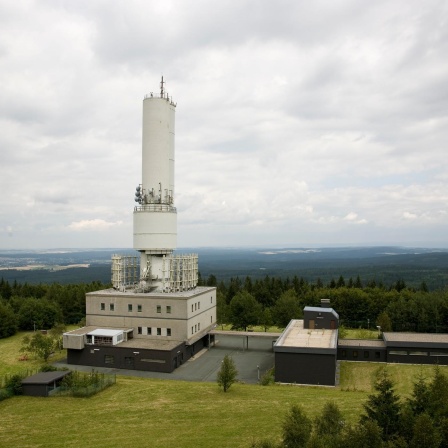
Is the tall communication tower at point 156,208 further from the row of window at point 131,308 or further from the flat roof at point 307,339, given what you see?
the flat roof at point 307,339

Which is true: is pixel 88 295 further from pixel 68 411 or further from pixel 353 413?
pixel 353 413

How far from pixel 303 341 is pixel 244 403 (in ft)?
49.7

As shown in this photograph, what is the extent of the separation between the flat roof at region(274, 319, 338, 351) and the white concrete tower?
17.5 metres

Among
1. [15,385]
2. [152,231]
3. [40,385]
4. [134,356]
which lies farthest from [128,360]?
[152,231]

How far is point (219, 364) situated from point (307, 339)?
9.79 metres

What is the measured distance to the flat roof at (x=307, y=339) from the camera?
140 feet

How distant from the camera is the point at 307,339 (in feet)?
154

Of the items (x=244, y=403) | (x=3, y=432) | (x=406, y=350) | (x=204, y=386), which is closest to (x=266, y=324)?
(x=406, y=350)

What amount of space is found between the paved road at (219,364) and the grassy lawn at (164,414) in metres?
4.07

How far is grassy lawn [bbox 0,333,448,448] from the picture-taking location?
85.4 ft

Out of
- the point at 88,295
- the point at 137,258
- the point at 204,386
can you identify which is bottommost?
the point at 204,386

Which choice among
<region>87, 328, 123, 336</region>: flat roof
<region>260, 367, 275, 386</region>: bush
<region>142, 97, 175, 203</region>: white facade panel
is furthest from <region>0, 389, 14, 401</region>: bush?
<region>142, 97, 175, 203</region>: white facade panel

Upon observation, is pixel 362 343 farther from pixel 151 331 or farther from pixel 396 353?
pixel 151 331

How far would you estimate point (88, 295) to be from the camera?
53094 mm
